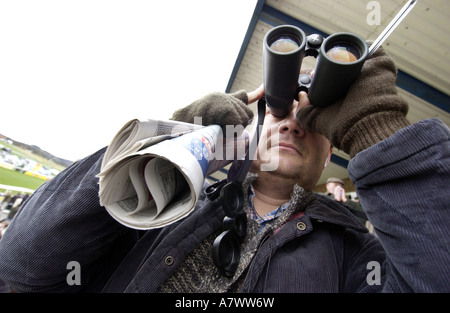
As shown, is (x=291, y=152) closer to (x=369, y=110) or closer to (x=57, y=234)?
(x=369, y=110)

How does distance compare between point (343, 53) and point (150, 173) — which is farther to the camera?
point (343, 53)

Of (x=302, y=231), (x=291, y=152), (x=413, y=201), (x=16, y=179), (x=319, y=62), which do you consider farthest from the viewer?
(x=16, y=179)

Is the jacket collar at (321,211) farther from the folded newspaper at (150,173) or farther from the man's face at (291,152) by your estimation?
the folded newspaper at (150,173)

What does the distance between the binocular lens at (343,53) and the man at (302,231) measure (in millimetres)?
40

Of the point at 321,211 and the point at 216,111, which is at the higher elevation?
the point at 216,111

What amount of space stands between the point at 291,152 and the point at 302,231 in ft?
1.12

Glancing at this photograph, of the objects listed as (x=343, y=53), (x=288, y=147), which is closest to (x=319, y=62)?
(x=343, y=53)

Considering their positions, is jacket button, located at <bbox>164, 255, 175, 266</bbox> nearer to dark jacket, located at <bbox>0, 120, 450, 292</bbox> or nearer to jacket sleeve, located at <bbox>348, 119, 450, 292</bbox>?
dark jacket, located at <bbox>0, 120, 450, 292</bbox>

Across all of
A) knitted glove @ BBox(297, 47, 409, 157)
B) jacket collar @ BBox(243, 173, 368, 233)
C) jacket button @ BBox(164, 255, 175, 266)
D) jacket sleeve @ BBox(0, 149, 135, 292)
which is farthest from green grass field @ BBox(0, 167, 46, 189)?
knitted glove @ BBox(297, 47, 409, 157)

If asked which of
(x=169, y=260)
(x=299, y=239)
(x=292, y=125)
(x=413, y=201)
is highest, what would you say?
(x=413, y=201)

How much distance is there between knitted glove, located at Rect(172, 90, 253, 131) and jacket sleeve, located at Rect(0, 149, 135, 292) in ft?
0.96

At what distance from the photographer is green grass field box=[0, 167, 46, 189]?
163cm

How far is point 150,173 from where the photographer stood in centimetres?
46
